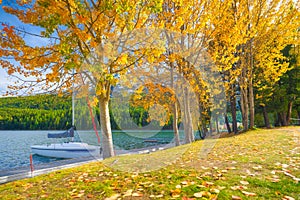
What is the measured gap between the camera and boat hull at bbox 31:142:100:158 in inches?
572

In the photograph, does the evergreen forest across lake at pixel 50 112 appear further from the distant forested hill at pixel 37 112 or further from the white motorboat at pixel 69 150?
the white motorboat at pixel 69 150

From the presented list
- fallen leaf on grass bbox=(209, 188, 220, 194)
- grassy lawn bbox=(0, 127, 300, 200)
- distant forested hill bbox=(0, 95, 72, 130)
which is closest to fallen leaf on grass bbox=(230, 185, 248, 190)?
grassy lawn bbox=(0, 127, 300, 200)

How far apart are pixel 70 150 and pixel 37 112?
506 inches

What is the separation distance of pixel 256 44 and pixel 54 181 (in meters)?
10.7

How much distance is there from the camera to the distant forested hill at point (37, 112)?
564 cm

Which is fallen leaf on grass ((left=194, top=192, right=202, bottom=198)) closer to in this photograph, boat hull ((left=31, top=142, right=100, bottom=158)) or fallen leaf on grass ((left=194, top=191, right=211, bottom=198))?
fallen leaf on grass ((left=194, top=191, right=211, bottom=198))

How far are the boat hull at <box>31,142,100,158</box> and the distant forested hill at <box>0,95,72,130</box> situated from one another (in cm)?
228

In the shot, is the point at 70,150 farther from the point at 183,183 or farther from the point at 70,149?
the point at 183,183

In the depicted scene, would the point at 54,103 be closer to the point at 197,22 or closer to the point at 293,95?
the point at 197,22

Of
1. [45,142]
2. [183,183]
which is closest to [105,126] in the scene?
[183,183]

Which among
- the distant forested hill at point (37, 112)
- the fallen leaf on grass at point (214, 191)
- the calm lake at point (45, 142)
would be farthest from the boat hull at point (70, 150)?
the fallen leaf on grass at point (214, 191)

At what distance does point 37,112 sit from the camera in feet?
82.8

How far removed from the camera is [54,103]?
6.02m

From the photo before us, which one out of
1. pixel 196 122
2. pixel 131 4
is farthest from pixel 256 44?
pixel 131 4
